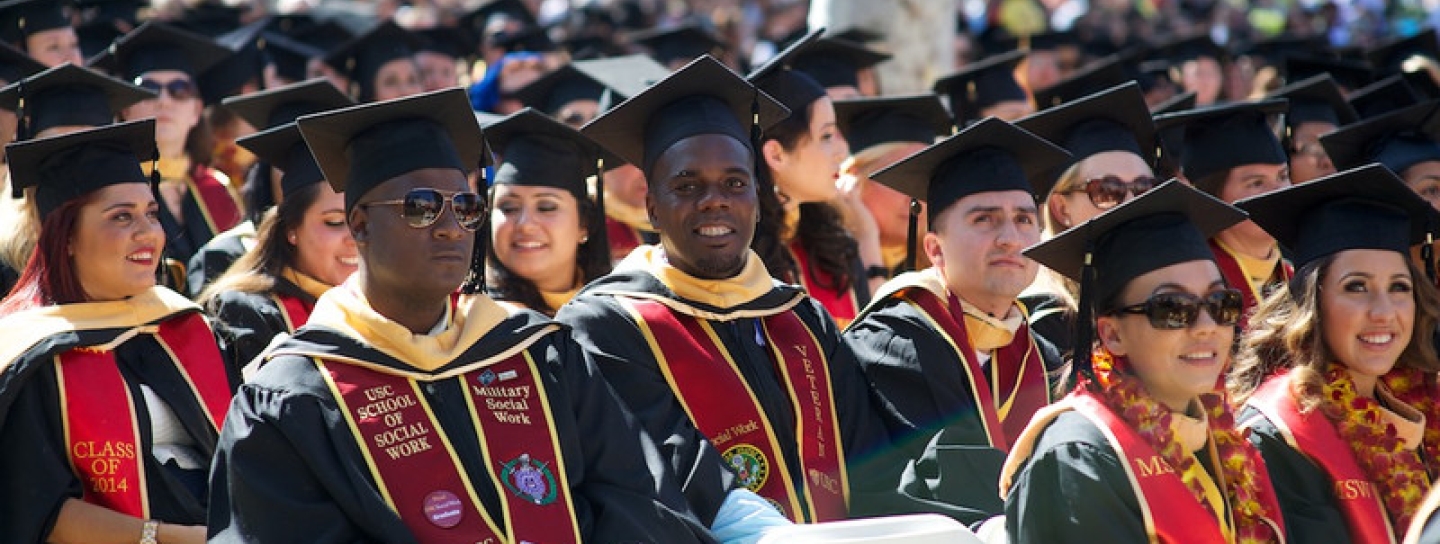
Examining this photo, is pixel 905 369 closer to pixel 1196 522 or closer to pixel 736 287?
pixel 736 287

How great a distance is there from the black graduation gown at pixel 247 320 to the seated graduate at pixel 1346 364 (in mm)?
3005

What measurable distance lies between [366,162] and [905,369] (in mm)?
1764

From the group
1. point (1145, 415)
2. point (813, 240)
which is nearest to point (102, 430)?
point (1145, 415)

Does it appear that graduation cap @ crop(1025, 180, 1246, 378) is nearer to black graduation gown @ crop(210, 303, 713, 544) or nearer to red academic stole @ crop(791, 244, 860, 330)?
black graduation gown @ crop(210, 303, 713, 544)

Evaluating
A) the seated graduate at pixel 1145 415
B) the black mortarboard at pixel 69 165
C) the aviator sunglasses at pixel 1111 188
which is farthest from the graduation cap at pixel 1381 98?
the black mortarboard at pixel 69 165

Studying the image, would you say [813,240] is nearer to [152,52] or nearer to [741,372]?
[741,372]

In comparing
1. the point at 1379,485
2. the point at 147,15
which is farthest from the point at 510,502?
the point at 147,15

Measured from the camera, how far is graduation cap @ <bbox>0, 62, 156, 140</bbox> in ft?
21.0

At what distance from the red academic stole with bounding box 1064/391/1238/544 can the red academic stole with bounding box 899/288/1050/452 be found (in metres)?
1.10

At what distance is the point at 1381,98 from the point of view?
9.05 metres

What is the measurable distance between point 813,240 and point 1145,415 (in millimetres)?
2877

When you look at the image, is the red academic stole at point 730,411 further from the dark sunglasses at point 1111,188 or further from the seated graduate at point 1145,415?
the dark sunglasses at point 1111,188

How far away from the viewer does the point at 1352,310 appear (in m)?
4.91

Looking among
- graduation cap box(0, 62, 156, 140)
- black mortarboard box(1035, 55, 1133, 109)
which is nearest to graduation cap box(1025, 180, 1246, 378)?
graduation cap box(0, 62, 156, 140)
